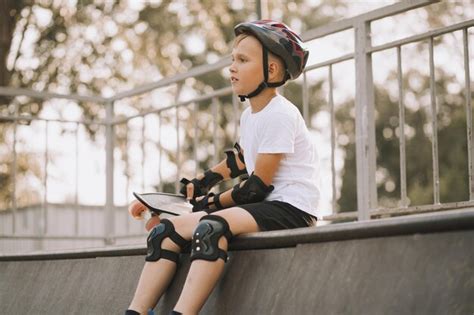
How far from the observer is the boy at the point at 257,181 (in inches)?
126

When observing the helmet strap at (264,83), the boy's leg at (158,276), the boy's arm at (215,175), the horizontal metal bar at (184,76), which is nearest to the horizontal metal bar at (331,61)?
the horizontal metal bar at (184,76)

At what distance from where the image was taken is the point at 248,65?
3500mm

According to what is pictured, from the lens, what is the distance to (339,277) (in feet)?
8.62

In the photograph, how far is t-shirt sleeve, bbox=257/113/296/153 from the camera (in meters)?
3.36

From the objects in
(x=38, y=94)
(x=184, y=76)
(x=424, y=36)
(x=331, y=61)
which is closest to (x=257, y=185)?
(x=424, y=36)

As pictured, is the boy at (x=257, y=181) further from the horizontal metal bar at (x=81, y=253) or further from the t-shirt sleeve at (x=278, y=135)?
the horizontal metal bar at (x=81, y=253)

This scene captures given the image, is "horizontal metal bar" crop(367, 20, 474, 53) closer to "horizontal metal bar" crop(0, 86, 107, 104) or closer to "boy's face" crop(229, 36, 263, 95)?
"boy's face" crop(229, 36, 263, 95)

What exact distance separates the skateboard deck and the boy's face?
22.6 inches

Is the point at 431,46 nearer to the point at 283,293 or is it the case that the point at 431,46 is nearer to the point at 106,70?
the point at 283,293

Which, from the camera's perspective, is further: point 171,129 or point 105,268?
point 171,129

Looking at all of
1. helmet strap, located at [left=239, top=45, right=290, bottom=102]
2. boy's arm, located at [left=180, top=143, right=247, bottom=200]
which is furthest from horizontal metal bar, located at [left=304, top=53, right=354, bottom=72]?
helmet strap, located at [left=239, top=45, right=290, bottom=102]

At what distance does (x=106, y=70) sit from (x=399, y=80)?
15.2 m

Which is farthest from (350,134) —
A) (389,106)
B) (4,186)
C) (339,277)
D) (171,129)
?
(339,277)

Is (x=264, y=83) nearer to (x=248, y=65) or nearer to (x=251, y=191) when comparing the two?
(x=248, y=65)
